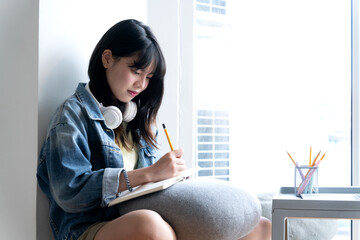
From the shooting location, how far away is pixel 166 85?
197 centimetres

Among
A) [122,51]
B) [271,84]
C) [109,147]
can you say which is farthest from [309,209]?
[271,84]

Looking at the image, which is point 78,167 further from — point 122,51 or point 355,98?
point 355,98

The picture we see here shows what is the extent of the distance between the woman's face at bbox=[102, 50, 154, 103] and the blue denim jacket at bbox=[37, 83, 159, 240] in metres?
0.10

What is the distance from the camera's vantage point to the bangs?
1288 mm

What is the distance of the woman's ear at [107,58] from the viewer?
4.28 ft

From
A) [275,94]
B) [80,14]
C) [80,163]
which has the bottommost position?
[80,163]

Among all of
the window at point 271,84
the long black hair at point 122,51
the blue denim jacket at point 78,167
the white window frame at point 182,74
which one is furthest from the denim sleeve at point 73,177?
the window at point 271,84

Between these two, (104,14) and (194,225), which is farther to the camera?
(104,14)

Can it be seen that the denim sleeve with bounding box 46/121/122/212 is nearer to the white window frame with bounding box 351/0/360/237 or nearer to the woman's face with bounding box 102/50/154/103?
the woman's face with bounding box 102/50/154/103

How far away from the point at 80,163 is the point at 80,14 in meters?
0.53

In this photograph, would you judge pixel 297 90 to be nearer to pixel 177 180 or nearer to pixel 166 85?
pixel 166 85

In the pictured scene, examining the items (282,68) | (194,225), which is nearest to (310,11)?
(282,68)

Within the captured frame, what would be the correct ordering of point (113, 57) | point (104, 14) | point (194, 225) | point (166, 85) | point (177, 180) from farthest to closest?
point (166, 85) → point (104, 14) → point (113, 57) → point (177, 180) → point (194, 225)

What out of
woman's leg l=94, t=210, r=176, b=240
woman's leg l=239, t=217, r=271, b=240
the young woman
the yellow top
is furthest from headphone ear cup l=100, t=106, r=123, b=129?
woman's leg l=239, t=217, r=271, b=240
